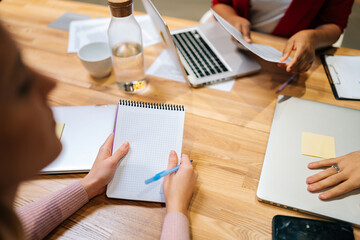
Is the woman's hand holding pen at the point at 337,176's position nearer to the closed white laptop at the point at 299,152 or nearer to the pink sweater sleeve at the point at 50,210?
the closed white laptop at the point at 299,152

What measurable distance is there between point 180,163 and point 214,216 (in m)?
0.14

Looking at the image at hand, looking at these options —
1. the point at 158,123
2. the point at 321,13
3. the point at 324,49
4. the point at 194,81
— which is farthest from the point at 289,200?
the point at 321,13

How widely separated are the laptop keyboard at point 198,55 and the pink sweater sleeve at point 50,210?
53 cm

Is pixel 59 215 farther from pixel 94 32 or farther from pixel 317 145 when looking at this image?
pixel 94 32

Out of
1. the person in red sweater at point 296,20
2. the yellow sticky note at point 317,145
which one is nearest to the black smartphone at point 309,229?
the yellow sticky note at point 317,145

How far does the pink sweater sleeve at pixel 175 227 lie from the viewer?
55 centimetres

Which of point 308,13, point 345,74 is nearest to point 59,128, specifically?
point 345,74

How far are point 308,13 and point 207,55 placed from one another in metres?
0.51

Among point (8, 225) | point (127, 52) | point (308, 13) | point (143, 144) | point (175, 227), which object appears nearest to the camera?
point (8, 225)

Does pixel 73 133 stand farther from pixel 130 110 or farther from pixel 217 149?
pixel 217 149

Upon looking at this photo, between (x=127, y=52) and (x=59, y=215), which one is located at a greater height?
(x=127, y=52)

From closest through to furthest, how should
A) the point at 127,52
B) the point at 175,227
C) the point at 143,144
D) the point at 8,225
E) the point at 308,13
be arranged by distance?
the point at 8,225
the point at 175,227
the point at 143,144
the point at 127,52
the point at 308,13

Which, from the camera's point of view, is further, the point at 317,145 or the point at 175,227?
the point at 317,145

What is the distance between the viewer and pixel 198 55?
39.0 inches
